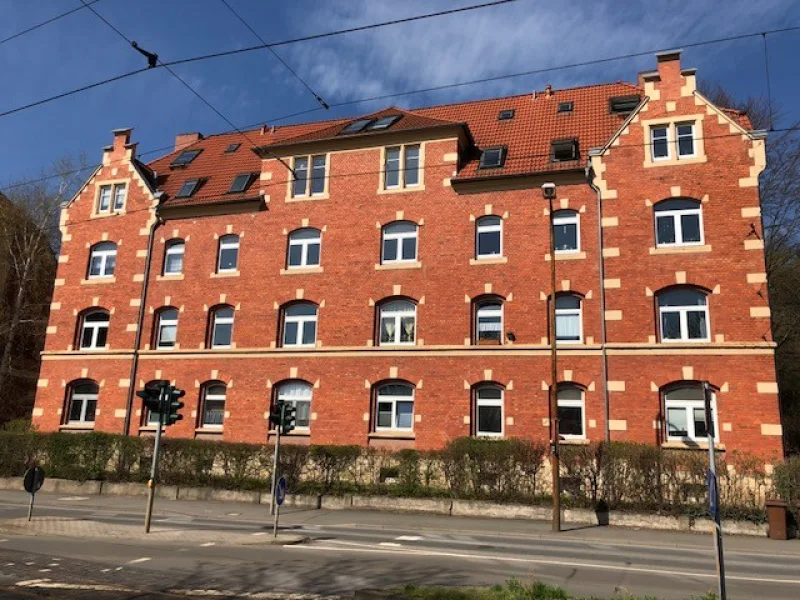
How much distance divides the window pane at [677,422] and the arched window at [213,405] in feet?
56.1

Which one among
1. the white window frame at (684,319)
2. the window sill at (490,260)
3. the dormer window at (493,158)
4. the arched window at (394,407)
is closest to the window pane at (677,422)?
the white window frame at (684,319)

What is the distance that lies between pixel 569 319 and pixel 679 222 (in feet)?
16.7

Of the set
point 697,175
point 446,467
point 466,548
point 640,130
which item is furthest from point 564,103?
point 466,548

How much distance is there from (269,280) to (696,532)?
59.4 ft

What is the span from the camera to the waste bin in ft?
51.7

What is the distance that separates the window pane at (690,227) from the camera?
21.6 meters

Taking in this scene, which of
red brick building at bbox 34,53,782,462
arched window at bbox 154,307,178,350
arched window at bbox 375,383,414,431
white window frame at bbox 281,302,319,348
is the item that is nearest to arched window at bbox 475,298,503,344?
red brick building at bbox 34,53,782,462

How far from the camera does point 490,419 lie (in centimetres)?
2247

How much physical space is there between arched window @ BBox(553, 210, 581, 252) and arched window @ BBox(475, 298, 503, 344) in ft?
10.2

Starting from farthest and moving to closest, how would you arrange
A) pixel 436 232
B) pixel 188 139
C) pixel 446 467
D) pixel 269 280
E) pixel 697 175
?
pixel 188 139
pixel 269 280
pixel 436 232
pixel 697 175
pixel 446 467

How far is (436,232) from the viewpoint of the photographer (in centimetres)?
2456

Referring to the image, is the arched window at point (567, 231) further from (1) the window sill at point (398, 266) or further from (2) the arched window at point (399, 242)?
(2) the arched window at point (399, 242)

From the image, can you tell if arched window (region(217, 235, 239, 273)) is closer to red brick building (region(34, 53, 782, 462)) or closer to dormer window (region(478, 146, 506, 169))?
red brick building (region(34, 53, 782, 462))

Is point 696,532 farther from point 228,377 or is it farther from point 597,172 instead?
point 228,377
